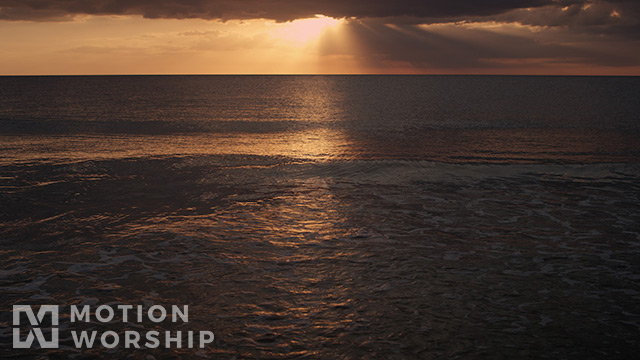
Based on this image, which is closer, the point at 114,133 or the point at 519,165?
the point at 519,165

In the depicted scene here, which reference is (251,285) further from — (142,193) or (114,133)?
(114,133)

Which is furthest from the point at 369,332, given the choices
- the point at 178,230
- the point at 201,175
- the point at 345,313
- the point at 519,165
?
the point at 519,165

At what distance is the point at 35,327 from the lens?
838 centimetres

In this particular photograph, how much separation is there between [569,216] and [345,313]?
34.3ft

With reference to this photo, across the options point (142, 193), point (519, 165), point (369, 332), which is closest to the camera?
point (369, 332)

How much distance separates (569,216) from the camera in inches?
615

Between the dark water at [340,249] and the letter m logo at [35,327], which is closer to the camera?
the letter m logo at [35,327]

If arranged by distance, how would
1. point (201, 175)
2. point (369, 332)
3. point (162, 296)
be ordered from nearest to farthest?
point (369, 332) < point (162, 296) < point (201, 175)

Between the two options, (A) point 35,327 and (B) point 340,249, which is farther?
(B) point 340,249

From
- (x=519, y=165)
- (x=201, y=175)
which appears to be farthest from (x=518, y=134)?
(x=201, y=175)

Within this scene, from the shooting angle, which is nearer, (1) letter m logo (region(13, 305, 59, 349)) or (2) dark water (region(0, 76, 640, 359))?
(1) letter m logo (region(13, 305, 59, 349))

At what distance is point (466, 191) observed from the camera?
19.4 metres

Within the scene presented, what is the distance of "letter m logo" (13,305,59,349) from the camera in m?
7.83

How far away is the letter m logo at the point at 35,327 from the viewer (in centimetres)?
783
